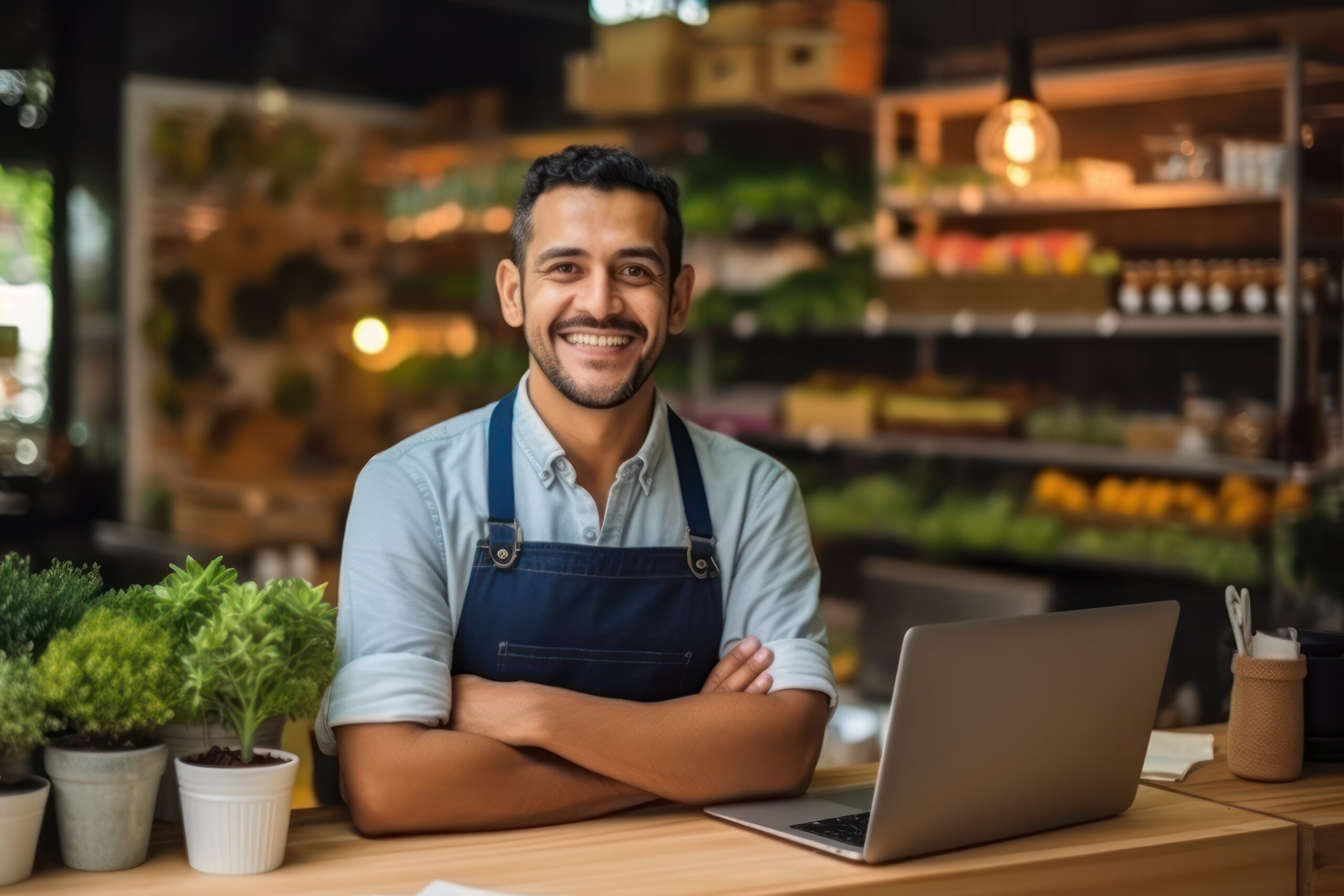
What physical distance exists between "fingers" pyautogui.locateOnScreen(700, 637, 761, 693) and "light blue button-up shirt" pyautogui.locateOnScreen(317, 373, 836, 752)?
0.12ft

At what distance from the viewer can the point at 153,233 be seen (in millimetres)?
5645

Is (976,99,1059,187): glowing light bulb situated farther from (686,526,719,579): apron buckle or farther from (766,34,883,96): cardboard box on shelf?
(686,526,719,579): apron buckle

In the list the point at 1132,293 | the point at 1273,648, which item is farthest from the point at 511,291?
the point at 1132,293

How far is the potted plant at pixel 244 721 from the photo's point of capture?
146 centimetres

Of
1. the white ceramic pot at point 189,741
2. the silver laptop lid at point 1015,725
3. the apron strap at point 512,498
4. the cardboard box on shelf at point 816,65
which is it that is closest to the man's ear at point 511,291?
the apron strap at point 512,498

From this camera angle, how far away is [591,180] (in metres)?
1.85

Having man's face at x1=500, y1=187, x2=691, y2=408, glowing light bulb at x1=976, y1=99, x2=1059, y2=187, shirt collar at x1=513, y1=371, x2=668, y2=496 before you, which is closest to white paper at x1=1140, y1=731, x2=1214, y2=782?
shirt collar at x1=513, y1=371, x2=668, y2=496

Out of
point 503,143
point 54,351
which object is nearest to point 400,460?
point 54,351

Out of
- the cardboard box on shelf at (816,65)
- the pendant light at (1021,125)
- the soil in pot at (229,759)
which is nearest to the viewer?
the soil in pot at (229,759)

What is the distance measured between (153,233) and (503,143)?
58.5 inches

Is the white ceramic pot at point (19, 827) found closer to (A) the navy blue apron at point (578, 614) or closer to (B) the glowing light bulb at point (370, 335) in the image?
(A) the navy blue apron at point (578, 614)

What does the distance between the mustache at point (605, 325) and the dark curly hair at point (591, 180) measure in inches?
3.8

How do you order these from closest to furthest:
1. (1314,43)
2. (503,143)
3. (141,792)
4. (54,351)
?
(141,792) < (1314,43) < (54,351) < (503,143)

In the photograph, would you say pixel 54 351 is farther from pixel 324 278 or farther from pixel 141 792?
pixel 141 792
